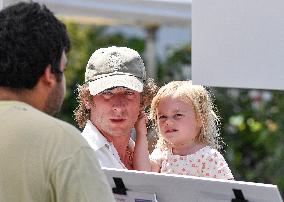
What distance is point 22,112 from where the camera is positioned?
214cm

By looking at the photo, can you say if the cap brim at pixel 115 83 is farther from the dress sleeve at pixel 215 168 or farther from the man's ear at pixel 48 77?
the man's ear at pixel 48 77

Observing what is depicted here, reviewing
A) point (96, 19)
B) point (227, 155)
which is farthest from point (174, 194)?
point (96, 19)

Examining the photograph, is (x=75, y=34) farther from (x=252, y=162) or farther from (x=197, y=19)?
(x=197, y=19)

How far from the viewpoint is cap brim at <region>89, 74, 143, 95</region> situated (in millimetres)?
3188

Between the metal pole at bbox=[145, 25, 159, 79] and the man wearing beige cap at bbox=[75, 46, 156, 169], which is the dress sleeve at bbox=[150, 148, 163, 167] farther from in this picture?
the metal pole at bbox=[145, 25, 159, 79]

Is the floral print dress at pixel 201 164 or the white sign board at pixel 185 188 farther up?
the white sign board at pixel 185 188

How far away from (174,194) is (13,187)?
0.78 m

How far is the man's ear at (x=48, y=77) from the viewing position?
2.17m

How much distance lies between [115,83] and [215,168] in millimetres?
517

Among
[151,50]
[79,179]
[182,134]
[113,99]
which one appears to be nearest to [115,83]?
[113,99]

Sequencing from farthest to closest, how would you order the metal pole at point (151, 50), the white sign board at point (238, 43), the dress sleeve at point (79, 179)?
the metal pole at point (151, 50), the white sign board at point (238, 43), the dress sleeve at point (79, 179)

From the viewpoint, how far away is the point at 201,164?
3.35 m

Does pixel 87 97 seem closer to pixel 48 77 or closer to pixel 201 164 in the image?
pixel 201 164

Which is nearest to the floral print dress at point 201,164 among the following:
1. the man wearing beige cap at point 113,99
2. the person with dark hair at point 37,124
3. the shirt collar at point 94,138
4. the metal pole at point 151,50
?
the man wearing beige cap at point 113,99
